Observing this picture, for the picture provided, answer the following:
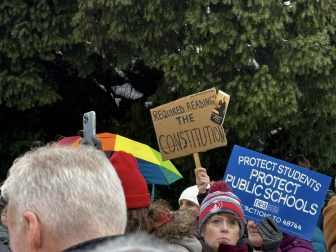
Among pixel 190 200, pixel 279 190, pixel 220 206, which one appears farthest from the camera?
pixel 190 200

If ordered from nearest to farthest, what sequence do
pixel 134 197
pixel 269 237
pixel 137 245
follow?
pixel 137 245
pixel 134 197
pixel 269 237

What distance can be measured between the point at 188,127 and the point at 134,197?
3043 mm

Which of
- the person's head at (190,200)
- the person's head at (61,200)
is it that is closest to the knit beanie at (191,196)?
the person's head at (190,200)

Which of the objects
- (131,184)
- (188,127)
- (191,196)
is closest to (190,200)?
(191,196)

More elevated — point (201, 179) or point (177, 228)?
point (177, 228)

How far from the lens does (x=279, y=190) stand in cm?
486

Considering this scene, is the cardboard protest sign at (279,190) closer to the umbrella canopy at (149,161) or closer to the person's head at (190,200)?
the person's head at (190,200)

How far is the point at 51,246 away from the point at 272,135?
9709 mm

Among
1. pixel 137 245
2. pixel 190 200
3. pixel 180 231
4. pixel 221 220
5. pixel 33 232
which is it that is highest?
pixel 137 245

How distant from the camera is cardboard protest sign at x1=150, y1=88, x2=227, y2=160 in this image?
5355 millimetres

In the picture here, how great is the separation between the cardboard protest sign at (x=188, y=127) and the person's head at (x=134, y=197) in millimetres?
2900

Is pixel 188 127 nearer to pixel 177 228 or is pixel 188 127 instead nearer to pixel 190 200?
pixel 190 200

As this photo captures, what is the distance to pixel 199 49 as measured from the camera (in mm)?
9781

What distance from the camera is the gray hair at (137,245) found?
1.04 metres
